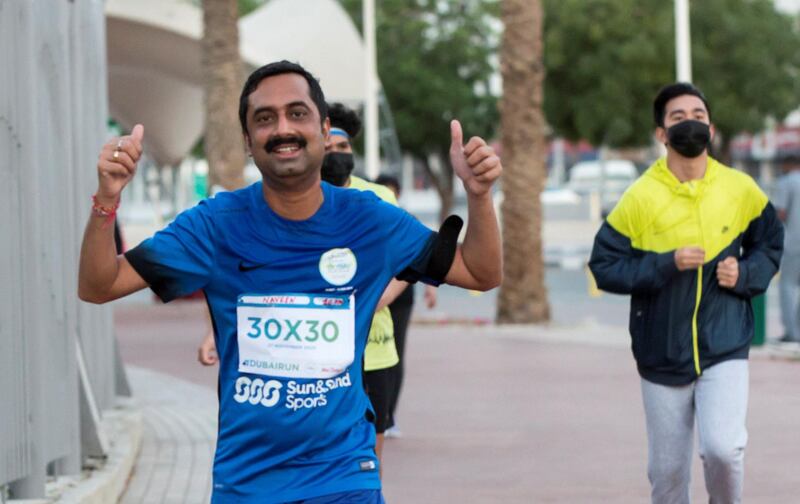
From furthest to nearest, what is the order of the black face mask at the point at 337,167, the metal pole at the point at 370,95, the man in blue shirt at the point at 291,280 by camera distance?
the metal pole at the point at 370,95 < the black face mask at the point at 337,167 < the man in blue shirt at the point at 291,280

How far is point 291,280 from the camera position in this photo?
445cm

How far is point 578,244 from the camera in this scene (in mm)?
45812

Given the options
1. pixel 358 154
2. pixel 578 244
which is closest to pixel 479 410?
pixel 578 244

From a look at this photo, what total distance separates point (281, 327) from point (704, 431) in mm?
2610

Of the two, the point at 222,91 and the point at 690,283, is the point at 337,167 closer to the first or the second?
the point at 690,283

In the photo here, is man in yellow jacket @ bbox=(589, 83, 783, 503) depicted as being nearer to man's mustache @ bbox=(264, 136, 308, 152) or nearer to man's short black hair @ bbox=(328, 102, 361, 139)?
man's short black hair @ bbox=(328, 102, 361, 139)

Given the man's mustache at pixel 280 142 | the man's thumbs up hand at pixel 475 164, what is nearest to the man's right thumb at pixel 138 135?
the man's mustache at pixel 280 142

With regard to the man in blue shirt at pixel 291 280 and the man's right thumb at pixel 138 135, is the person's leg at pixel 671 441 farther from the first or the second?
the man's right thumb at pixel 138 135

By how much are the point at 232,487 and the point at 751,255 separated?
3.17m

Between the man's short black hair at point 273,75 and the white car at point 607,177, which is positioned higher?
the white car at point 607,177

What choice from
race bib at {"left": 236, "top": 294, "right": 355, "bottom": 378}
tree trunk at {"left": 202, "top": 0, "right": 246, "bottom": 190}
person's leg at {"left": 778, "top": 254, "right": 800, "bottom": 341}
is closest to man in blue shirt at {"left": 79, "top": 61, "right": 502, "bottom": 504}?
race bib at {"left": 236, "top": 294, "right": 355, "bottom": 378}

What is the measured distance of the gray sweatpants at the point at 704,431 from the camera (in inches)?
259

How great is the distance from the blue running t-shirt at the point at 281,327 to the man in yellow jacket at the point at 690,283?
7.98 feet

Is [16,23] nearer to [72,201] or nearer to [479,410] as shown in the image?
[72,201]
